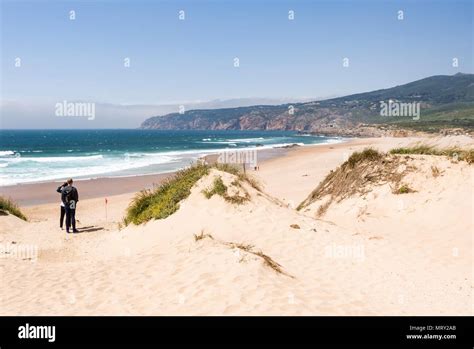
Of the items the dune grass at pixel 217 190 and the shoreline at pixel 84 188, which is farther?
the shoreline at pixel 84 188

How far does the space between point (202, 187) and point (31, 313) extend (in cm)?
691

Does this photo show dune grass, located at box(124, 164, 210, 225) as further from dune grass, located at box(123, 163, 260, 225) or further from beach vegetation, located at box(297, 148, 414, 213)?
beach vegetation, located at box(297, 148, 414, 213)

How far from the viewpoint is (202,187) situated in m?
12.7

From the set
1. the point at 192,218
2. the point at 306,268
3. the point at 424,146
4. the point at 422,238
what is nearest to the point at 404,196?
the point at 422,238

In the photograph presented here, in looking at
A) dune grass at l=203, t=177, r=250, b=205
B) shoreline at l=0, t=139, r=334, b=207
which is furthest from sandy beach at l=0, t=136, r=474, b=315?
shoreline at l=0, t=139, r=334, b=207

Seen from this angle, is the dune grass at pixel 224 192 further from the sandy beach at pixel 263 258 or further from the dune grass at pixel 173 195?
the sandy beach at pixel 263 258

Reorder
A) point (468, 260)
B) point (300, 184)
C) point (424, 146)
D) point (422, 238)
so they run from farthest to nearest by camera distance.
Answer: point (300, 184)
point (424, 146)
point (422, 238)
point (468, 260)

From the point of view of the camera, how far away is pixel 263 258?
7828 millimetres

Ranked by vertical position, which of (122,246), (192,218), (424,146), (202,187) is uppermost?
(424,146)

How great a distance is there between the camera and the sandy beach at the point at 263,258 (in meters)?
6.56

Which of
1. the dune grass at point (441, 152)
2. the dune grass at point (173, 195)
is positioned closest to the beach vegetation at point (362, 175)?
the dune grass at point (441, 152)

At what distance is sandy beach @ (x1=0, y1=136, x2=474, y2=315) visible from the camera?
21.5 ft

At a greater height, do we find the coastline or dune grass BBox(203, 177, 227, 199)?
dune grass BBox(203, 177, 227, 199)
